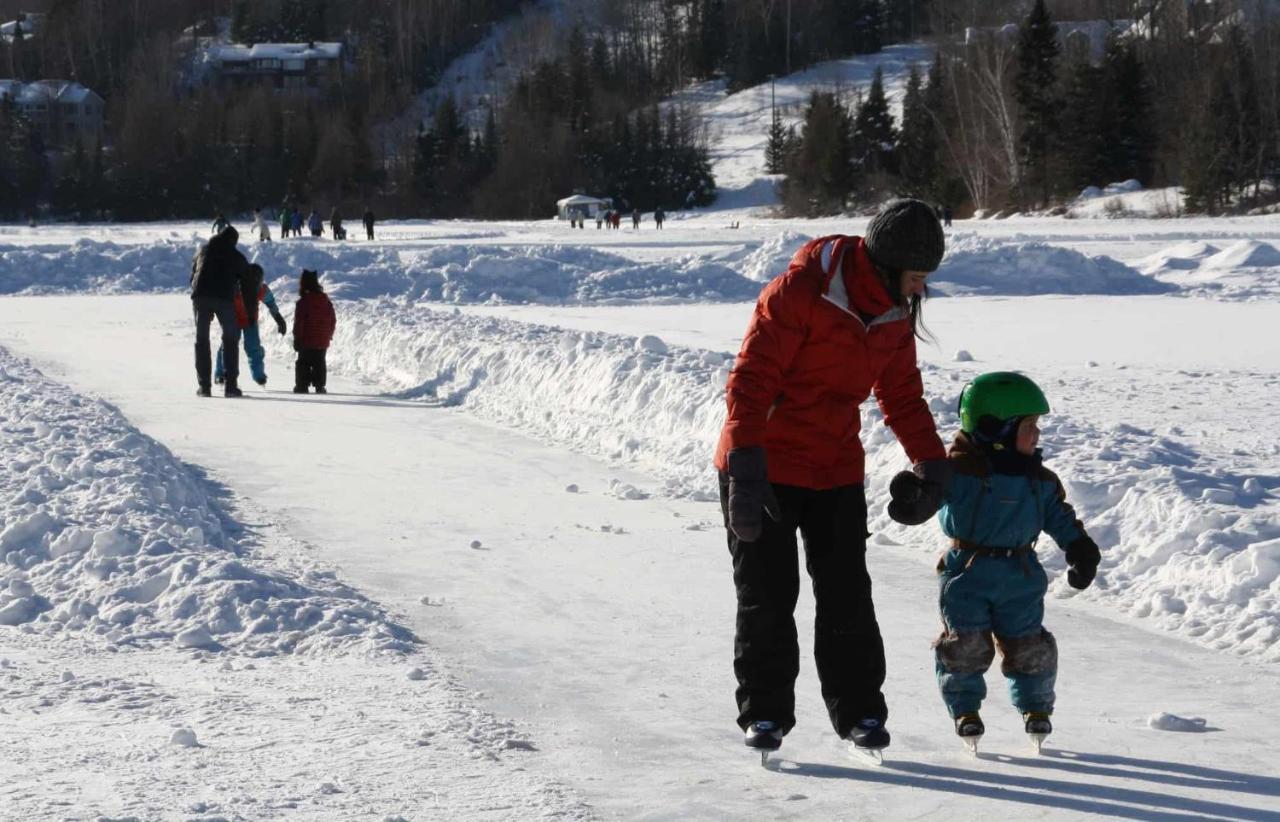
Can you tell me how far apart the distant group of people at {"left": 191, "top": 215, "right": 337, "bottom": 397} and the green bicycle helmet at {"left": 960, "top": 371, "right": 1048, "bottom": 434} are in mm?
10830

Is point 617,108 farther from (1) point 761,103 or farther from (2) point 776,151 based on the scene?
(1) point 761,103

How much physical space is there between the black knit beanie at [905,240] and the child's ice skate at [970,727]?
1.31 metres

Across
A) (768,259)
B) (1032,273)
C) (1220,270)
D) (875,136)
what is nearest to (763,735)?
(1032,273)

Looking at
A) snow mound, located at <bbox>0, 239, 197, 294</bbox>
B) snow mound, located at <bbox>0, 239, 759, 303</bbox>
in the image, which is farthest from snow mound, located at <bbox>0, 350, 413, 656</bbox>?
snow mound, located at <bbox>0, 239, 197, 294</bbox>

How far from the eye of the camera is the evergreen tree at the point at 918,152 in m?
79.1

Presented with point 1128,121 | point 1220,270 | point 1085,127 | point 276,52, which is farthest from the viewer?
point 276,52

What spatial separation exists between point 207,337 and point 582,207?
80.5 m

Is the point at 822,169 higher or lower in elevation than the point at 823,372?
higher

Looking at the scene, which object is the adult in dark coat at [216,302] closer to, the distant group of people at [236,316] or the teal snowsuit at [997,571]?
the distant group of people at [236,316]

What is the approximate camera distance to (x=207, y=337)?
1447cm

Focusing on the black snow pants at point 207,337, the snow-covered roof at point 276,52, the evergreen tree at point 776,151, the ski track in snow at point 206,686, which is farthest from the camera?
the snow-covered roof at point 276,52

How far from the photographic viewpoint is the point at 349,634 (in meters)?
5.98

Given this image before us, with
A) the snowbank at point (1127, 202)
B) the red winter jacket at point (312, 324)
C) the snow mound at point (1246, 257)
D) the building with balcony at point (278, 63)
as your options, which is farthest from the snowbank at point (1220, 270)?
the building with balcony at point (278, 63)

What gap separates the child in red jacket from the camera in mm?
14836
